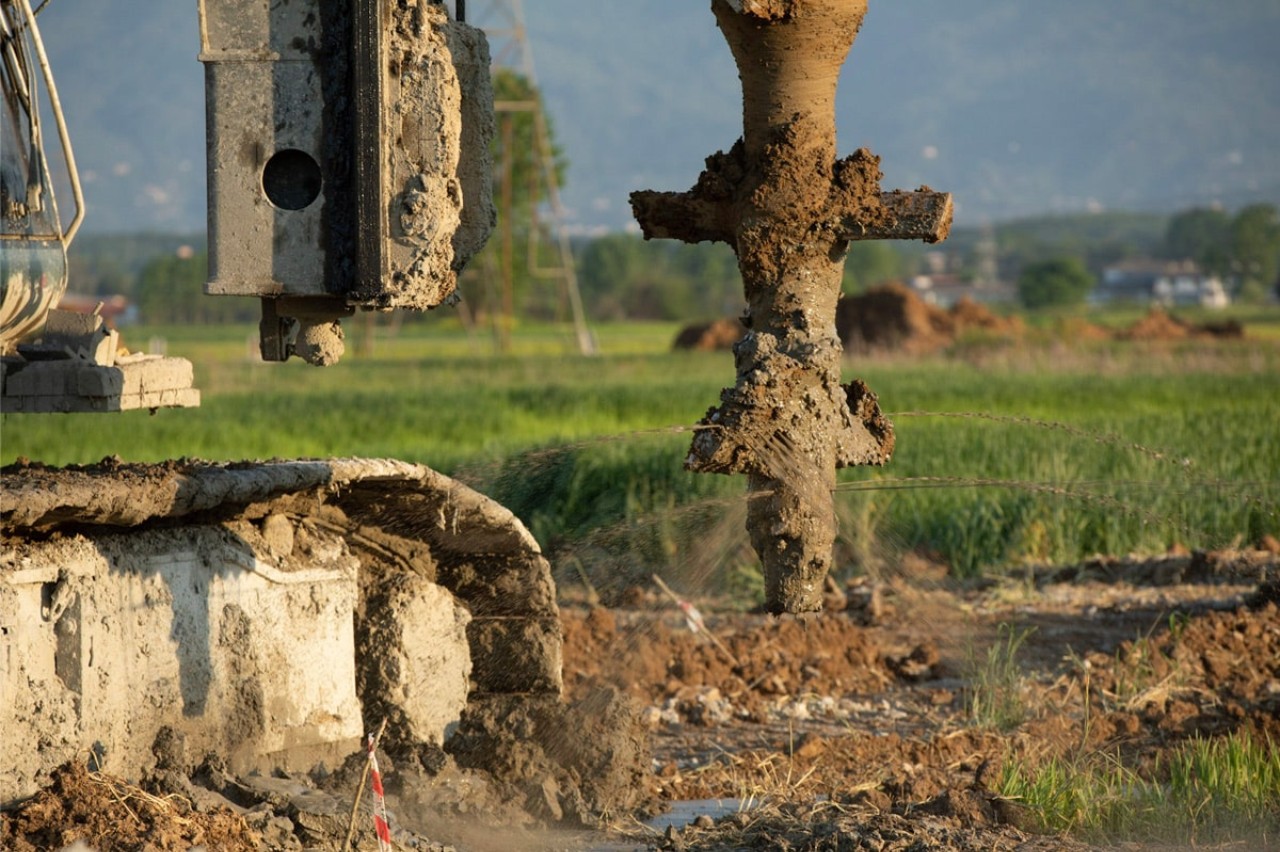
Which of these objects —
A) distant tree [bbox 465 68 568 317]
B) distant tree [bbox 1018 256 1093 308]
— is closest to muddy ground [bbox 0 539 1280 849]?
distant tree [bbox 465 68 568 317]

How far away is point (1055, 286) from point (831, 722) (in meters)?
86.8

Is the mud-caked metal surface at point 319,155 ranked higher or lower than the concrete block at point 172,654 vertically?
higher

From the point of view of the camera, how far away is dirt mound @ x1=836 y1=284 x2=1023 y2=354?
39.9 meters

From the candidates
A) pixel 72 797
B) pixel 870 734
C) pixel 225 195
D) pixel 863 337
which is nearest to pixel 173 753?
pixel 72 797

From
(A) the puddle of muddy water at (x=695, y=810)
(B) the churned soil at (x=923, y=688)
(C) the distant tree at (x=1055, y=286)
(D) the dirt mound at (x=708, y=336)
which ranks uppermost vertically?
(C) the distant tree at (x=1055, y=286)

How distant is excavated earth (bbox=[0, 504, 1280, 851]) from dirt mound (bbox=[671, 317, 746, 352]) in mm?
30817

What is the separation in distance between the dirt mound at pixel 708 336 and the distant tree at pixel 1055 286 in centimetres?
4970

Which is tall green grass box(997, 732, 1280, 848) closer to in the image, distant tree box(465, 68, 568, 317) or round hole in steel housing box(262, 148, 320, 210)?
round hole in steel housing box(262, 148, 320, 210)

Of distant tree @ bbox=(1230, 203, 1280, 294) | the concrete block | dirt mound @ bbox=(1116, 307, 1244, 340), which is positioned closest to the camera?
the concrete block

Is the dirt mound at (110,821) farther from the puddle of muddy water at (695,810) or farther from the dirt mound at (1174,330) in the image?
the dirt mound at (1174,330)

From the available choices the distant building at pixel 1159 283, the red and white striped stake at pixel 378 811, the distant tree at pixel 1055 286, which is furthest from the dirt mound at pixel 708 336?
the distant building at pixel 1159 283

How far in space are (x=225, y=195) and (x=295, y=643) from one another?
176cm

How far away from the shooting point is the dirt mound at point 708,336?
42.3m

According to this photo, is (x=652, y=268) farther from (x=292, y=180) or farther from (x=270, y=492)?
(x=292, y=180)
